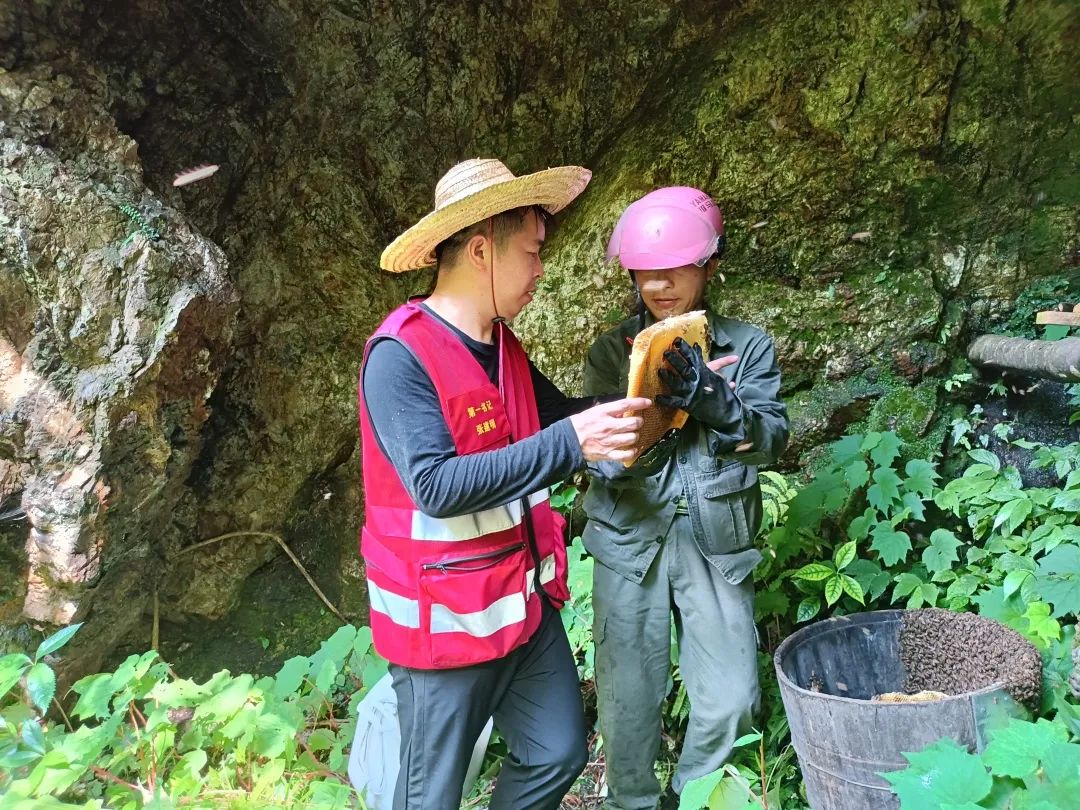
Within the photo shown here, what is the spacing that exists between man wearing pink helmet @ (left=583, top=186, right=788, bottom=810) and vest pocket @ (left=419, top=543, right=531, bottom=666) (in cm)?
66

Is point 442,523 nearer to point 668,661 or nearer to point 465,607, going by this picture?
point 465,607

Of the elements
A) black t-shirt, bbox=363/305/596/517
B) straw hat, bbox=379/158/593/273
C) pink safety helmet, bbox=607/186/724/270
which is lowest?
black t-shirt, bbox=363/305/596/517

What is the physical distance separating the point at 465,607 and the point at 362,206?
10.6 feet

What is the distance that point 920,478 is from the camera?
335 cm

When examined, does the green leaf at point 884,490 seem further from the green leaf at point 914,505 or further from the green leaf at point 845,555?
the green leaf at point 845,555

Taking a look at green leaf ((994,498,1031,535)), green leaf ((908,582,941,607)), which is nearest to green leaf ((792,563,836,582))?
green leaf ((908,582,941,607))

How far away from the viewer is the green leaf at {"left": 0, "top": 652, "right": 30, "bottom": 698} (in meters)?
1.97

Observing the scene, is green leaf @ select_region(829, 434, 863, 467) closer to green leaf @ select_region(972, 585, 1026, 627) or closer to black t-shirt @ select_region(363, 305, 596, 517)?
green leaf @ select_region(972, 585, 1026, 627)

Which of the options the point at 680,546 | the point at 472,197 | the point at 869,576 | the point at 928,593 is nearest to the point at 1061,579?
the point at 928,593

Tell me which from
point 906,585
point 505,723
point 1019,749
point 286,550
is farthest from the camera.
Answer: point 286,550

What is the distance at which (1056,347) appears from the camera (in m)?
3.24

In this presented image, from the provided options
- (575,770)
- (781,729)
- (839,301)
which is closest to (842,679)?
(781,729)

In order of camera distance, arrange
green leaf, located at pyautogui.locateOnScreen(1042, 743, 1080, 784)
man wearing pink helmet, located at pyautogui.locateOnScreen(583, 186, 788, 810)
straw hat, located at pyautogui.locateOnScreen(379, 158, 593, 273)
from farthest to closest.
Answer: man wearing pink helmet, located at pyautogui.locateOnScreen(583, 186, 788, 810) < straw hat, located at pyautogui.locateOnScreen(379, 158, 593, 273) < green leaf, located at pyautogui.locateOnScreen(1042, 743, 1080, 784)

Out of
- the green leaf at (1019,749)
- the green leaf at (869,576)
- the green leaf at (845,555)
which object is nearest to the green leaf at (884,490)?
the green leaf at (869,576)
